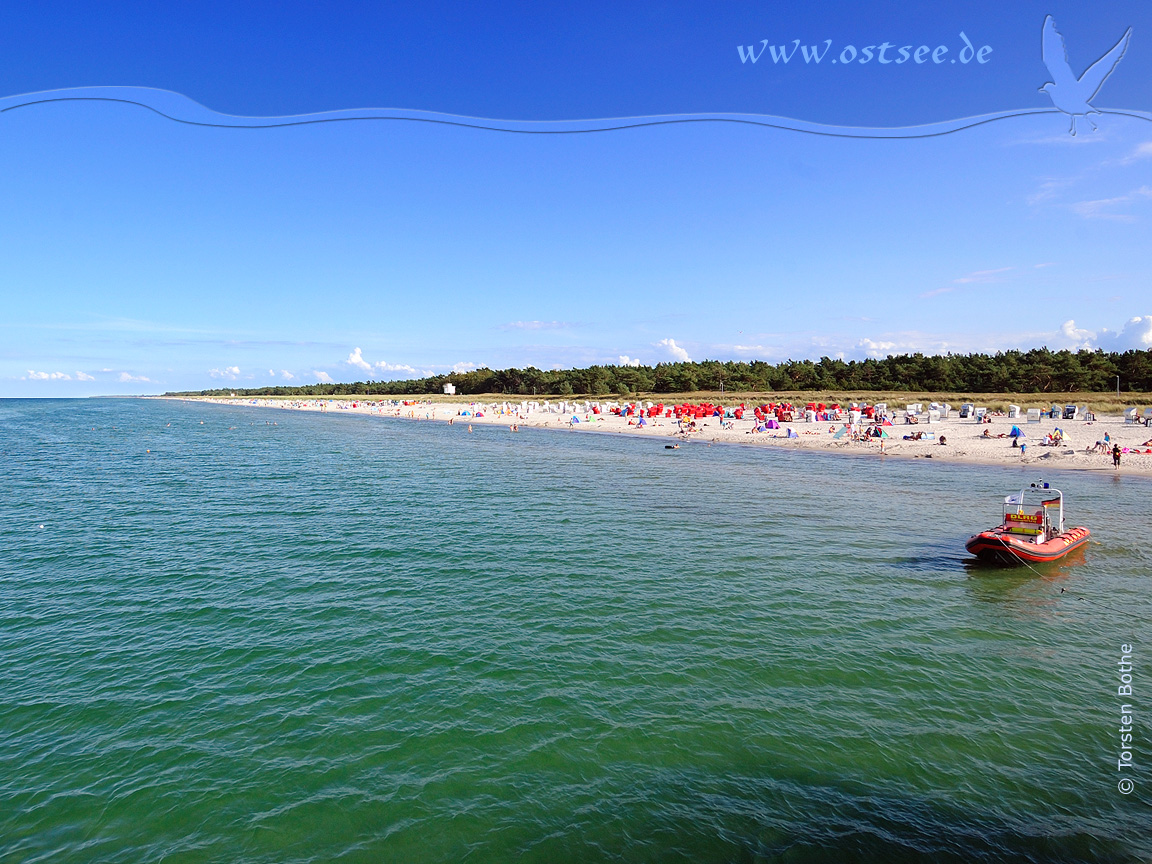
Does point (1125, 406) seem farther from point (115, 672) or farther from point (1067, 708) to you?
point (115, 672)

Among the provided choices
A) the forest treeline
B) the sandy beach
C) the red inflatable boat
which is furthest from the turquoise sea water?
the forest treeline

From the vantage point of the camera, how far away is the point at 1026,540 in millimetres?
21297

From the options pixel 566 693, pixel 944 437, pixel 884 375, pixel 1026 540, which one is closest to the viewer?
pixel 566 693

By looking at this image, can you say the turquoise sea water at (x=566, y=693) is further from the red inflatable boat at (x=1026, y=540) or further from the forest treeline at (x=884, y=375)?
the forest treeline at (x=884, y=375)

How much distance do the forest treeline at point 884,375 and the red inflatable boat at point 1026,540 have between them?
96247mm

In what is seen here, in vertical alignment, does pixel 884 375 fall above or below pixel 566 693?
above

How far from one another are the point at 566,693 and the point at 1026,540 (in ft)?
60.8

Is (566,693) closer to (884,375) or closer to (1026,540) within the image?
(1026,540)

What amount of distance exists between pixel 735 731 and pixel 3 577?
80.9ft

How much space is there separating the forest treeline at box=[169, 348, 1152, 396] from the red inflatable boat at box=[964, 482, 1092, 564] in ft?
316

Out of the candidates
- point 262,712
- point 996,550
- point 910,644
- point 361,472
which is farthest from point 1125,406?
point 262,712

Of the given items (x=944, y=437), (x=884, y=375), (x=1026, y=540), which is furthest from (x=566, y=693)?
(x=884, y=375)

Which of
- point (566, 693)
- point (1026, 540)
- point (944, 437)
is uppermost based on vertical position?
point (944, 437)

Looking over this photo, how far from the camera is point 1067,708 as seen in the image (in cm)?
1223
